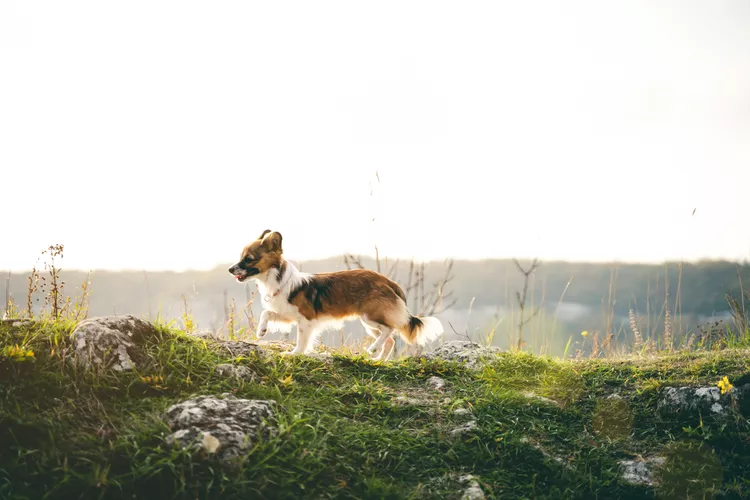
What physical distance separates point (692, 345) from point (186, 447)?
6.08 m

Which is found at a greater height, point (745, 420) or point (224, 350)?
point (224, 350)

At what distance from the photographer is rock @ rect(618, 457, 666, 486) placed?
3.99 metres

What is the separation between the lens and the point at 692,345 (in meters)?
7.11

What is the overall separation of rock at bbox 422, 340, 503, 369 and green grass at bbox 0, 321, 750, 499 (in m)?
0.57

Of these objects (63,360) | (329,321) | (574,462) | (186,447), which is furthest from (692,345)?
(63,360)

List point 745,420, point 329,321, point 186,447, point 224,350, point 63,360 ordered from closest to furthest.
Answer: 1. point 186,447
2. point 63,360
3. point 745,420
4. point 224,350
5. point 329,321

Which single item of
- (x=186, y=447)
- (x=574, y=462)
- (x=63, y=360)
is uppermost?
(x=63, y=360)

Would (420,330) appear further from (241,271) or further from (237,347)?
(237,347)

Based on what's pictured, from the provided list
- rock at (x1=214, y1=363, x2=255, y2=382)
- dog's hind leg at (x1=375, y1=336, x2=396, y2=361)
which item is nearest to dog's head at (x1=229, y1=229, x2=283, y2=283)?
dog's hind leg at (x1=375, y1=336, x2=396, y2=361)

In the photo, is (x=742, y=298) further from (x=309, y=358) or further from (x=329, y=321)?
(x=309, y=358)

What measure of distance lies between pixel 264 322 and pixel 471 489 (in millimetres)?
3495

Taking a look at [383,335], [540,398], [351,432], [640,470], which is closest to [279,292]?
[383,335]

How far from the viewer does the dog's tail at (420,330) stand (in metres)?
7.00

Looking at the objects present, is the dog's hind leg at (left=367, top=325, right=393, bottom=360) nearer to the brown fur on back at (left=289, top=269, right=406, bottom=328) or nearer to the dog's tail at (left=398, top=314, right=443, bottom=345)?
the brown fur on back at (left=289, top=269, right=406, bottom=328)
